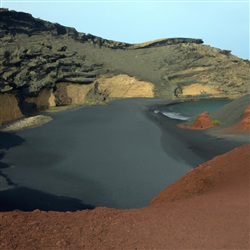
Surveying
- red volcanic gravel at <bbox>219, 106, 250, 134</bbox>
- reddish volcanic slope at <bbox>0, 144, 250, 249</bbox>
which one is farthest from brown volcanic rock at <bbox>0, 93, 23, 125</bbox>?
reddish volcanic slope at <bbox>0, 144, 250, 249</bbox>

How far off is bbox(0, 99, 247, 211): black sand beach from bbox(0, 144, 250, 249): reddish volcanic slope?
527 centimetres

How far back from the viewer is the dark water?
39.2 meters

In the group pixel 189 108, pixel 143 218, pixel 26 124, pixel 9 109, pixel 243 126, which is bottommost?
pixel 26 124

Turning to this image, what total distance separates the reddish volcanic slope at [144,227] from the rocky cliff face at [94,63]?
32.3m

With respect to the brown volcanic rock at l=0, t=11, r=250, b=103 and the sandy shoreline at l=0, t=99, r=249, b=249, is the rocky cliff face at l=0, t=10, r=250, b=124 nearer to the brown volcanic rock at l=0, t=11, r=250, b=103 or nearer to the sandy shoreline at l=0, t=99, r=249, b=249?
the brown volcanic rock at l=0, t=11, r=250, b=103

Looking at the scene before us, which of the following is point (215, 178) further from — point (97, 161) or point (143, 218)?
point (97, 161)

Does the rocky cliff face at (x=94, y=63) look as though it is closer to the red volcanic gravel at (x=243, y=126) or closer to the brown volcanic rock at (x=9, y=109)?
the brown volcanic rock at (x=9, y=109)

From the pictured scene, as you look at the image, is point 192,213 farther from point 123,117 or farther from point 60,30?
point 60,30

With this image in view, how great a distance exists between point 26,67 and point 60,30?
82.4 ft

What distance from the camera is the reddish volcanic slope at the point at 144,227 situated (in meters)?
5.56

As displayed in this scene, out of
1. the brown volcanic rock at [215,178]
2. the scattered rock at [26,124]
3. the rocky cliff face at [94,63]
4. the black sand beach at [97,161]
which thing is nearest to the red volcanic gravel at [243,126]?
the black sand beach at [97,161]

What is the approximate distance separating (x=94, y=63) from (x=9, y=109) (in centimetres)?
2730

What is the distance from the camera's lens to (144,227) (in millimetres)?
6430

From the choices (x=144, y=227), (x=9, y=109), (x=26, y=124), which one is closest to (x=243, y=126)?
(x=144, y=227)
